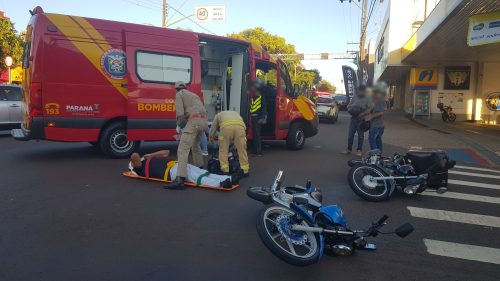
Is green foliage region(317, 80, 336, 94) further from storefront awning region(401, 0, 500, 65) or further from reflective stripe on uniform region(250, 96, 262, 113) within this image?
reflective stripe on uniform region(250, 96, 262, 113)

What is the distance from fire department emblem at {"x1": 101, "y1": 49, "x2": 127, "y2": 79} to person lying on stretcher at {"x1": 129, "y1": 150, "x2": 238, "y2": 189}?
2319mm

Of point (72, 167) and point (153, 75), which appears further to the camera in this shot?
point (153, 75)

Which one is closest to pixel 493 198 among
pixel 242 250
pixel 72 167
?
pixel 242 250

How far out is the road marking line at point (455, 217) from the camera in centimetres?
547

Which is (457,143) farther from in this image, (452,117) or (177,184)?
(452,117)

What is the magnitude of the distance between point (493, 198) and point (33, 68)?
325 inches

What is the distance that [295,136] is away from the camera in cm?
1142

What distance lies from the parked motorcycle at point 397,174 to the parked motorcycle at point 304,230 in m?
2.15

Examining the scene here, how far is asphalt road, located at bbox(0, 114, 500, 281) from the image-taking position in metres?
3.77

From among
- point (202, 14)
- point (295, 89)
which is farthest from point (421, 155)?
point (202, 14)

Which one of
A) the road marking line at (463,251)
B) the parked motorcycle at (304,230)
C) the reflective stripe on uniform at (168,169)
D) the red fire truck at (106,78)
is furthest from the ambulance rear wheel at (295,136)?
the parked motorcycle at (304,230)

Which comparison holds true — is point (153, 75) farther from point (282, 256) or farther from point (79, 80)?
point (282, 256)

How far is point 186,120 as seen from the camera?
696 centimetres

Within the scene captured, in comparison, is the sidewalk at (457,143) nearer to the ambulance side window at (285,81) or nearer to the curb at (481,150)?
the curb at (481,150)
